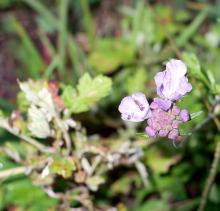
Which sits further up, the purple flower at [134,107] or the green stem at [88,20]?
the green stem at [88,20]

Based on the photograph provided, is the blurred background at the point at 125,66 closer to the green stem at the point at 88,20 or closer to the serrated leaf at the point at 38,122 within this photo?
the green stem at the point at 88,20

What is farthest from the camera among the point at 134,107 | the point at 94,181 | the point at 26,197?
the point at 26,197

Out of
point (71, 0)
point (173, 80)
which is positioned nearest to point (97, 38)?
point (71, 0)

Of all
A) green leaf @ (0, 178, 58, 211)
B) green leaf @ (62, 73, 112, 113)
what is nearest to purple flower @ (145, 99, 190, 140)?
green leaf @ (62, 73, 112, 113)

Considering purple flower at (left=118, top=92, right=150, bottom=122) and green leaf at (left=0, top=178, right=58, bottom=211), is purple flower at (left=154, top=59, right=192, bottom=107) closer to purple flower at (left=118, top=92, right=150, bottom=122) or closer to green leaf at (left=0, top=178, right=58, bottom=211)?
purple flower at (left=118, top=92, right=150, bottom=122)

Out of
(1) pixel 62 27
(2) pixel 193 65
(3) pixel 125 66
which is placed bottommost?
(2) pixel 193 65

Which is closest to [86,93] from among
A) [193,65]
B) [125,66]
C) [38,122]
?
[38,122]

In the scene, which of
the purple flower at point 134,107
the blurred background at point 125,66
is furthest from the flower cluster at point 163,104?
the blurred background at point 125,66

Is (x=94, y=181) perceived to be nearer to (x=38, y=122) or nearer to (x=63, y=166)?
(x=63, y=166)
